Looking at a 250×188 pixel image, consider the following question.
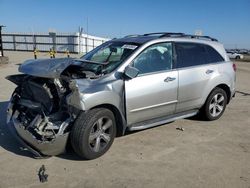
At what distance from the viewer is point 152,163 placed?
480 centimetres

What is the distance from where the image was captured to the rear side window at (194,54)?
615cm

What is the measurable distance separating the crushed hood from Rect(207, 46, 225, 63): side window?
3.15 meters

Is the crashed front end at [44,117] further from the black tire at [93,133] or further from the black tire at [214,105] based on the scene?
the black tire at [214,105]

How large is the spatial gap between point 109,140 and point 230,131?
2.66m

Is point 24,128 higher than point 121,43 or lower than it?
lower

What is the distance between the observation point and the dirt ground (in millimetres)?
4227

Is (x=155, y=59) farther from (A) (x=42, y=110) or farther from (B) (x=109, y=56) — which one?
(A) (x=42, y=110)

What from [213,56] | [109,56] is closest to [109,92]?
[109,56]

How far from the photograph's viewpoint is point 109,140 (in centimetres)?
507

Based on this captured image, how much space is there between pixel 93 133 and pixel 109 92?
65 centimetres

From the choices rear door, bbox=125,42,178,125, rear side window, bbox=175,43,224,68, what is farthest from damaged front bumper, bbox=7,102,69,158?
rear side window, bbox=175,43,224,68

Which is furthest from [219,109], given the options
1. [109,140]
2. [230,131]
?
[109,140]

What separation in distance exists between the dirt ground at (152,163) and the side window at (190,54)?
51.3 inches

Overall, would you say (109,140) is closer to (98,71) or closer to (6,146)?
(98,71)
